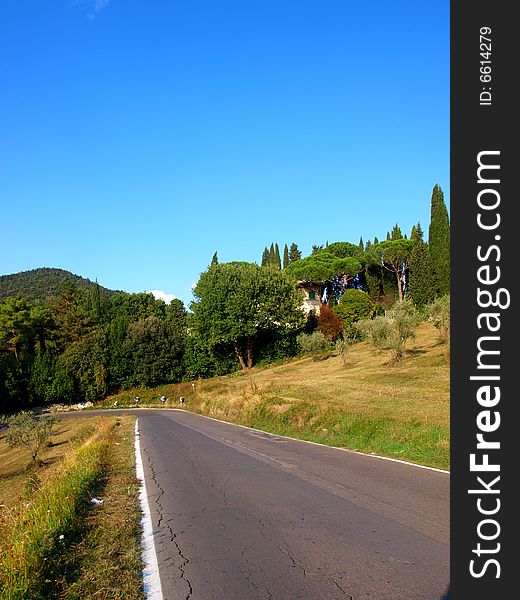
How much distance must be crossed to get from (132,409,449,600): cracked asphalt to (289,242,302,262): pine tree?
289 feet

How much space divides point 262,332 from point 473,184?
210ft

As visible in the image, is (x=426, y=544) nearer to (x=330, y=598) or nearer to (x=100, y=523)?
(x=330, y=598)

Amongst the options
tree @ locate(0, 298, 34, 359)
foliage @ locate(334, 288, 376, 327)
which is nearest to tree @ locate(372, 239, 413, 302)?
foliage @ locate(334, 288, 376, 327)

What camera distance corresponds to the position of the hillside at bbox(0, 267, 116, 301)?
141225mm

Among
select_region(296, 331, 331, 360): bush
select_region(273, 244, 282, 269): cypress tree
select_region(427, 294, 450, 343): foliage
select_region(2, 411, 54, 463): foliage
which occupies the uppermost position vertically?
select_region(273, 244, 282, 269): cypress tree

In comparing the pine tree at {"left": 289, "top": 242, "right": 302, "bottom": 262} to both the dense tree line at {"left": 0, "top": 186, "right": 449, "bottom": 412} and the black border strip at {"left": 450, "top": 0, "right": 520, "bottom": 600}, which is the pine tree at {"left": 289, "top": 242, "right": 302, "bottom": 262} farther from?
the black border strip at {"left": 450, "top": 0, "right": 520, "bottom": 600}

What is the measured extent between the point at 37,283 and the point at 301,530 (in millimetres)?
Result: 171936

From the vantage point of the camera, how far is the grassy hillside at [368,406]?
49.7ft

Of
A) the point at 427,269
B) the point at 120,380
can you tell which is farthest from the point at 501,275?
the point at 120,380

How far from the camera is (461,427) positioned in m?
2.72

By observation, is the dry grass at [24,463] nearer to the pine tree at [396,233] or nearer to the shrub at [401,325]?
the shrub at [401,325]

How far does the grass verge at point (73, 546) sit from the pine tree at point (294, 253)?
300ft

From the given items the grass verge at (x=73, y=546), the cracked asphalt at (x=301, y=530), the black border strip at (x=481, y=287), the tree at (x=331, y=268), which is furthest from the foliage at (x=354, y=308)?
the black border strip at (x=481, y=287)

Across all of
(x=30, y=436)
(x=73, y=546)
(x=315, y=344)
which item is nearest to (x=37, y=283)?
(x=315, y=344)
